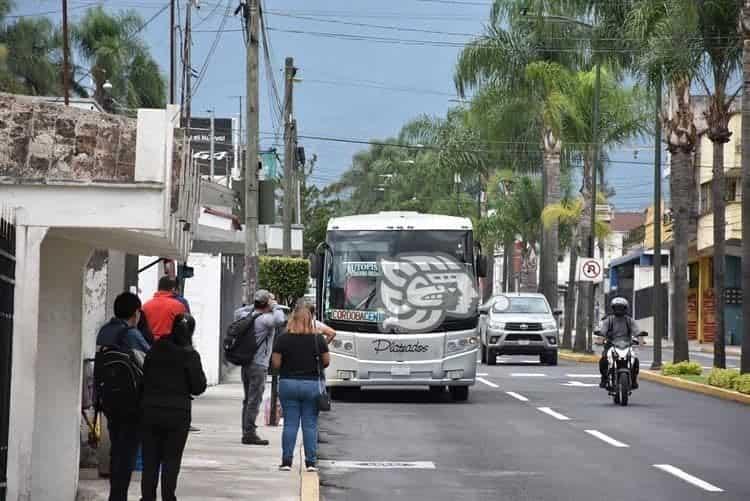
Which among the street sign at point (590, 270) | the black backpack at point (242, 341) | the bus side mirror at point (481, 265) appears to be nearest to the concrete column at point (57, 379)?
the black backpack at point (242, 341)

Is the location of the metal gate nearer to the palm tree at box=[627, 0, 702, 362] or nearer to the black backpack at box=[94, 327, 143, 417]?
the black backpack at box=[94, 327, 143, 417]

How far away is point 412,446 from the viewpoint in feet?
63.0

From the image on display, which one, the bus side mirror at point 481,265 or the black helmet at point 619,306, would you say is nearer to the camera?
the black helmet at point 619,306

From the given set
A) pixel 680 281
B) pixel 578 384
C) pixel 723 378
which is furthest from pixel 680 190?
pixel 723 378

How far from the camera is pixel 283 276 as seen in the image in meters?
40.8

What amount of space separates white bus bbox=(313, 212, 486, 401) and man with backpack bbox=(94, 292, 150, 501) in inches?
556

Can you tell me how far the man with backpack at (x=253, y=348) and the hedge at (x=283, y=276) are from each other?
2148 centimetres

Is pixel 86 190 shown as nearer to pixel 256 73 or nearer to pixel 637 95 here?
pixel 256 73

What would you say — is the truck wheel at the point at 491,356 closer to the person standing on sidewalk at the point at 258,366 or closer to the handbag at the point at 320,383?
the person standing on sidewalk at the point at 258,366

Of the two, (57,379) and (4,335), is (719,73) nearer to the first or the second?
(57,379)

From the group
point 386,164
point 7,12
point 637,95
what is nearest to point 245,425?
point 637,95

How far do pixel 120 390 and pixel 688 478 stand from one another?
6420 millimetres

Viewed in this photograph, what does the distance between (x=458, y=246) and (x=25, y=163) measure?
1688 centimetres

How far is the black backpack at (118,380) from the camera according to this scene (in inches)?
476
